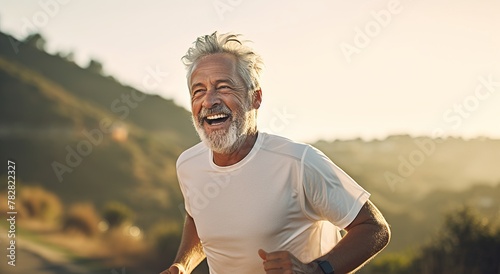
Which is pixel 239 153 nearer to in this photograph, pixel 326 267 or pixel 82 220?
pixel 326 267

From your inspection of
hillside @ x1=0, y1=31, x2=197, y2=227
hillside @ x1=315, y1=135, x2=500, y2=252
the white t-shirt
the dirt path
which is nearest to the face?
the white t-shirt

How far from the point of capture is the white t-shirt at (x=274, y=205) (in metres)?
2.61

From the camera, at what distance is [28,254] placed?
55.5 ft

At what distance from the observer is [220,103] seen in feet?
9.13

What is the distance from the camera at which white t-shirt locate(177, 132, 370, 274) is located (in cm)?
261

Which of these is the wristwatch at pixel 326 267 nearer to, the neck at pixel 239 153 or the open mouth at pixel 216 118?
the neck at pixel 239 153

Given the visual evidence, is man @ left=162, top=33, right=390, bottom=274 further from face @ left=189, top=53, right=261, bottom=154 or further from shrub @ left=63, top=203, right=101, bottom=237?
shrub @ left=63, top=203, right=101, bottom=237

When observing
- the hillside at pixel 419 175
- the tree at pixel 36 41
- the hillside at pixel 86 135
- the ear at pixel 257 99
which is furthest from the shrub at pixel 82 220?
the ear at pixel 257 99

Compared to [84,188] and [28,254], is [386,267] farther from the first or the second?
[84,188]

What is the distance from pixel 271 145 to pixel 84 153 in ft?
80.5

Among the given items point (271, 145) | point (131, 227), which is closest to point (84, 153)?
point (131, 227)

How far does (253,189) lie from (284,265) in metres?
0.42

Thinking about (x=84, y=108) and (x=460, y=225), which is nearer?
(x=460, y=225)

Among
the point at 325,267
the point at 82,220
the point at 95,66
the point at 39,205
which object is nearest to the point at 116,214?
the point at 82,220
